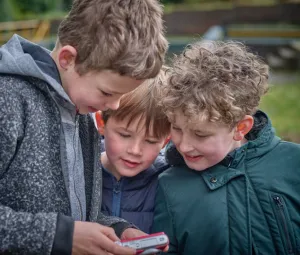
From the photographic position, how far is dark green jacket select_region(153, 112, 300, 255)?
8.41 ft

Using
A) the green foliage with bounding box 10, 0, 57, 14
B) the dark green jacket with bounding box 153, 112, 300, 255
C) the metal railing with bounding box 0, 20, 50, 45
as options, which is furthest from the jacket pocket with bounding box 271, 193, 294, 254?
the green foliage with bounding box 10, 0, 57, 14

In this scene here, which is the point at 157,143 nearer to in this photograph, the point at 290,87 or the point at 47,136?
the point at 47,136

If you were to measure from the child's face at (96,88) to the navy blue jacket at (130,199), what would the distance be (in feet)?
1.92

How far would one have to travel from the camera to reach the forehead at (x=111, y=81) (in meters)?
2.23

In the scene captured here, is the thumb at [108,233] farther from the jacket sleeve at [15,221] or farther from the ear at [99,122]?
the ear at [99,122]

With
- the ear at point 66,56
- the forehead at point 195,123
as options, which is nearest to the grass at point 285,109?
the forehead at point 195,123

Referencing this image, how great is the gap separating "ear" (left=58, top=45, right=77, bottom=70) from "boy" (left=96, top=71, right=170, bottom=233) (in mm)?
462

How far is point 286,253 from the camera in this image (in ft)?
8.43

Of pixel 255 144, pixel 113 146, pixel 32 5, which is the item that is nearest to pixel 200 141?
pixel 255 144

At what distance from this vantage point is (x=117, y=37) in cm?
218

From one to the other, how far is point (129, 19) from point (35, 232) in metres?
0.93

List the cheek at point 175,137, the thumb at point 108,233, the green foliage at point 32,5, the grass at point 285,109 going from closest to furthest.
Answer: the thumb at point 108,233
the cheek at point 175,137
the grass at point 285,109
the green foliage at point 32,5

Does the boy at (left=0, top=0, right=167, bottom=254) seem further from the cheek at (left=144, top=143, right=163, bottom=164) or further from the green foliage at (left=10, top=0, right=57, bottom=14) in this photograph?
the green foliage at (left=10, top=0, right=57, bottom=14)

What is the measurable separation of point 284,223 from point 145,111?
86cm
